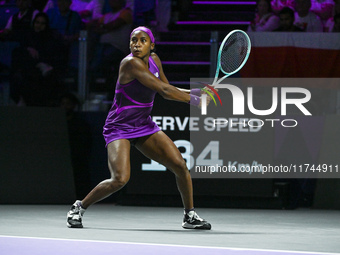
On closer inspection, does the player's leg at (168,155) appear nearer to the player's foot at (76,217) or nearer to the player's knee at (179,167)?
the player's knee at (179,167)

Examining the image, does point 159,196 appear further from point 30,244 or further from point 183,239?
point 30,244

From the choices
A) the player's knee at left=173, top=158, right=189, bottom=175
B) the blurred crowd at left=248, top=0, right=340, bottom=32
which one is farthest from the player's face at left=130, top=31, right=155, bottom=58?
the blurred crowd at left=248, top=0, right=340, bottom=32

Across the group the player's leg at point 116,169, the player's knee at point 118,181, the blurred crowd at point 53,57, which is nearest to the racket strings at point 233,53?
the player's leg at point 116,169

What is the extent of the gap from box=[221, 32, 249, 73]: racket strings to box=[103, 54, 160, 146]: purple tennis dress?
0.69 meters

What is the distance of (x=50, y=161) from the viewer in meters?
9.62

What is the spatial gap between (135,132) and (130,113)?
19 centimetres

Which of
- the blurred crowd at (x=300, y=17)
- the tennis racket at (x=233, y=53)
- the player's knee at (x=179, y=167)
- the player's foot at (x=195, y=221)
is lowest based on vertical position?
the player's foot at (x=195, y=221)

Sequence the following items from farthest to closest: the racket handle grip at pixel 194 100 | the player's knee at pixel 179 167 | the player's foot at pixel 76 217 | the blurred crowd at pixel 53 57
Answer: the blurred crowd at pixel 53 57, the player's foot at pixel 76 217, the player's knee at pixel 179 167, the racket handle grip at pixel 194 100

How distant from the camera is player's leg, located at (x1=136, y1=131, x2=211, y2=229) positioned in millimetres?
6820

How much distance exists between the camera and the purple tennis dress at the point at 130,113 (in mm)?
6820

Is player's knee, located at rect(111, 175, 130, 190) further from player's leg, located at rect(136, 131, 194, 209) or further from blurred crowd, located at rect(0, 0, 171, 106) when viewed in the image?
blurred crowd, located at rect(0, 0, 171, 106)

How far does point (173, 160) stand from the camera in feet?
22.3

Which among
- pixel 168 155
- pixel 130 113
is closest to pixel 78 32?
pixel 130 113

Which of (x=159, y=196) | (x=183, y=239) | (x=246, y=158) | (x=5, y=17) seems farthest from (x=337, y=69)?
(x=5, y=17)
